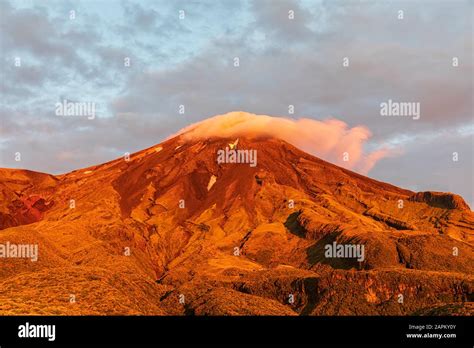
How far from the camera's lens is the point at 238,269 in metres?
129

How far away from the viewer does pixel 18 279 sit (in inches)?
2211

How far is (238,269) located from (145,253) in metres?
38.6

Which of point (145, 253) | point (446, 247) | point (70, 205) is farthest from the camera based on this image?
point (70, 205)
